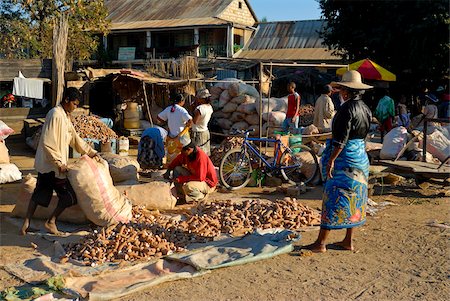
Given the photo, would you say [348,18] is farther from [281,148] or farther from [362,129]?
[362,129]

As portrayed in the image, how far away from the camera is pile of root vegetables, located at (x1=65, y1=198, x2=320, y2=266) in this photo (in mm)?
5051

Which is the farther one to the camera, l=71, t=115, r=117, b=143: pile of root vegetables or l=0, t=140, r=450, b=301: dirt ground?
l=71, t=115, r=117, b=143: pile of root vegetables

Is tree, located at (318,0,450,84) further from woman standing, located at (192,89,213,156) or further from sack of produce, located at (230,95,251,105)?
woman standing, located at (192,89,213,156)

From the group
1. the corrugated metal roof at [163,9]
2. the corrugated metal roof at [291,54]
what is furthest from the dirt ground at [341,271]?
the corrugated metal roof at [163,9]

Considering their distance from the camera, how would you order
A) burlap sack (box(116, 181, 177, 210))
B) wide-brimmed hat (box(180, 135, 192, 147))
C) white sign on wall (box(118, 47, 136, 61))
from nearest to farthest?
1. burlap sack (box(116, 181, 177, 210))
2. wide-brimmed hat (box(180, 135, 192, 147))
3. white sign on wall (box(118, 47, 136, 61))

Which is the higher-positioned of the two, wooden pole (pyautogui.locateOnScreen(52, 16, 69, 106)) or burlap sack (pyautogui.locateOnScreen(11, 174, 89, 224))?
wooden pole (pyautogui.locateOnScreen(52, 16, 69, 106))

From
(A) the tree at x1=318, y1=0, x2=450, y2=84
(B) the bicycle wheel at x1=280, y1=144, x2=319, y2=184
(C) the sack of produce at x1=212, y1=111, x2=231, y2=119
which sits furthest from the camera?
(A) the tree at x1=318, y1=0, x2=450, y2=84

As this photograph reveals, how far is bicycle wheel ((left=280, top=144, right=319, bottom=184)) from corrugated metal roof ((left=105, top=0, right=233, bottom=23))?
75.1 feet

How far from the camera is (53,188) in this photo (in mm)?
5777

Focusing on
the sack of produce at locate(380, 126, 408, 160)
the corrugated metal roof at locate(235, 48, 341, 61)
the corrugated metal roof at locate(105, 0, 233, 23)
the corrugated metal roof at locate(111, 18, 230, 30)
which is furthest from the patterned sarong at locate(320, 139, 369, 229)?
the corrugated metal roof at locate(105, 0, 233, 23)

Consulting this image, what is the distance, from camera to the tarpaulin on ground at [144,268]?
4.20 metres

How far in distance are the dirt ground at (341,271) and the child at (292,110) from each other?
174 inches

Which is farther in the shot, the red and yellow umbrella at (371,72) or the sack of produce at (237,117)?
the red and yellow umbrella at (371,72)

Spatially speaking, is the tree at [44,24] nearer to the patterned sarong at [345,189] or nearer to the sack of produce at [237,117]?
the sack of produce at [237,117]
